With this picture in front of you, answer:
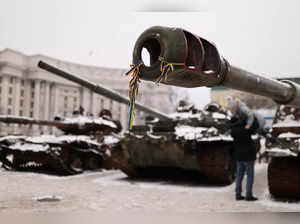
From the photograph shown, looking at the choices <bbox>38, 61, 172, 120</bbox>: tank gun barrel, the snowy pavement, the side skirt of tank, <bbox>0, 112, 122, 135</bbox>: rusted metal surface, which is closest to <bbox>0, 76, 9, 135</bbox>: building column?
<bbox>38, 61, 172, 120</bbox>: tank gun barrel

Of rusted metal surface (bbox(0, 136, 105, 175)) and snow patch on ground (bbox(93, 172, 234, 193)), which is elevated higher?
rusted metal surface (bbox(0, 136, 105, 175))

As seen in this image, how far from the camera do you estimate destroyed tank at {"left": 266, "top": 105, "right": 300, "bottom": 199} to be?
3420 mm

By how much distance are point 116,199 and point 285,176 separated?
193 cm

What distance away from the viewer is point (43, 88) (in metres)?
3.55

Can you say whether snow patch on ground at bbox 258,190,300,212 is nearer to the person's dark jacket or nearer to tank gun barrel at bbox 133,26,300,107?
the person's dark jacket

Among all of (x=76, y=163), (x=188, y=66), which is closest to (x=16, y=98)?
(x=188, y=66)

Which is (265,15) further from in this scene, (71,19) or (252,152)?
(71,19)

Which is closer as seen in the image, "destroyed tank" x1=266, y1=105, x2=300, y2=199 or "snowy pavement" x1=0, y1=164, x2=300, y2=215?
"snowy pavement" x1=0, y1=164, x2=300, y2=215

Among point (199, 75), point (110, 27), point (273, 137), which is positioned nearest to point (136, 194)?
point (273, 137)

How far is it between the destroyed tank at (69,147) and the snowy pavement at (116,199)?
1.48 m

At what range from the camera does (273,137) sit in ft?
11.9

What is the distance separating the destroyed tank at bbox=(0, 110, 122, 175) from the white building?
0.84 meters

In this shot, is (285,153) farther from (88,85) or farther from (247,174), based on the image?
(88,85)

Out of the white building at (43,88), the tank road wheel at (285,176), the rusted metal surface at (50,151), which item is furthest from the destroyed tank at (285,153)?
the rusted metal surface at (50,151)
